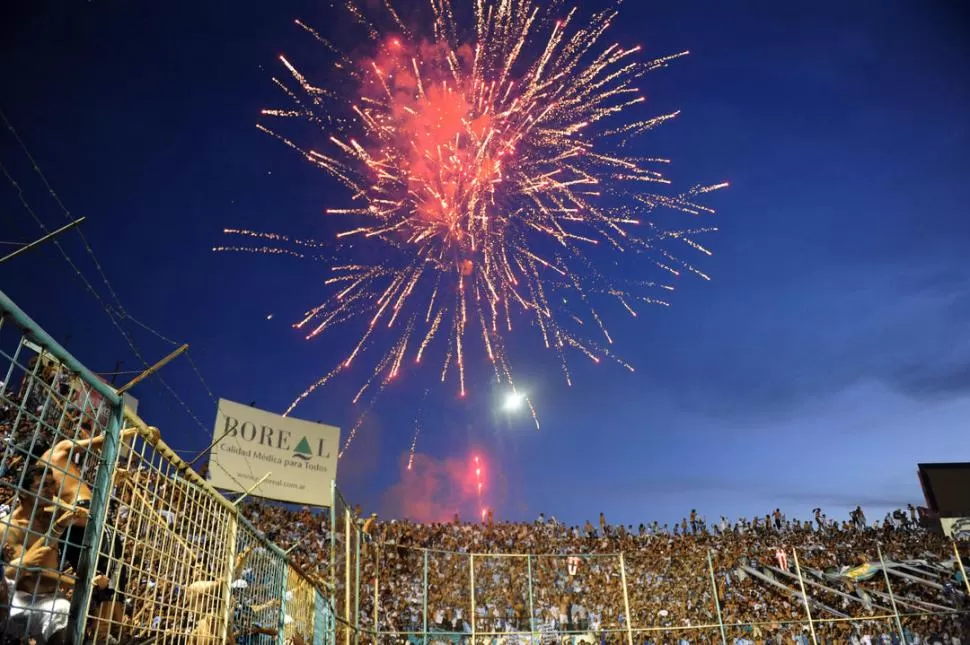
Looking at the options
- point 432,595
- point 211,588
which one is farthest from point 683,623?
point 211,588

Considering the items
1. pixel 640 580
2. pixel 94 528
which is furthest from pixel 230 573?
pixel 640 580

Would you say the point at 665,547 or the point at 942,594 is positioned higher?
the point at 665,547

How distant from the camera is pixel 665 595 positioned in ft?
51.0

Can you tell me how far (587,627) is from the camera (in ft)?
48.6

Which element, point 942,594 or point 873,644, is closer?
point 873,644

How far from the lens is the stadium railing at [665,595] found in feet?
45.8

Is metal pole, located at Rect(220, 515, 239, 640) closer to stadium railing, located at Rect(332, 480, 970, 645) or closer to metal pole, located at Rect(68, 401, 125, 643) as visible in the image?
metal pole, located at Rect(68, 401, 125, 643)

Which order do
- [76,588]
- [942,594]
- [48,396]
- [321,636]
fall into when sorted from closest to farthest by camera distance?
[48,396] → [76,588] → [321,636] → [942,594]

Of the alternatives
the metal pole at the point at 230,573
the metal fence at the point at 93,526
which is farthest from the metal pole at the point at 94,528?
the metal pole at the point at 230,573

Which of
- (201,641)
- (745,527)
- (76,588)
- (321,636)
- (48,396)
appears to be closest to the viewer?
(48,396)

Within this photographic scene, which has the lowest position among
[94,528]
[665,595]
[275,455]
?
[94,528]

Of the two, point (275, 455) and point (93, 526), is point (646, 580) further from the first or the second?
point (93, 526)

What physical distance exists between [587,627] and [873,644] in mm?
6585

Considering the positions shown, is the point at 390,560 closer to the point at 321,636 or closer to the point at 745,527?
the point at 321,636
